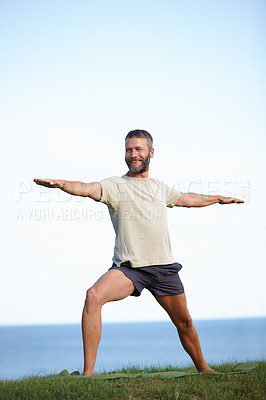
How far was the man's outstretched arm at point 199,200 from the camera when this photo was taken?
5.59 m

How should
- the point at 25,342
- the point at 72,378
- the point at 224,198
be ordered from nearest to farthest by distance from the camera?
the point at 72,378
the point at 224,198
the point at 25,342

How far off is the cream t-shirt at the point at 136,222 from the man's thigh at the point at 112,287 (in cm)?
21

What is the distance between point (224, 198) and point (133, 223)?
1.37 meters

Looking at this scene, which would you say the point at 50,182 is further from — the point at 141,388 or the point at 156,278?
the point at 141,388

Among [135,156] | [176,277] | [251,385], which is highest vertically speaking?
[135,156]

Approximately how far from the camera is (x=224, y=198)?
5.79 metres

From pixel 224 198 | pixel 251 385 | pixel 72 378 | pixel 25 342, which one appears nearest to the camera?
pixel 72 378

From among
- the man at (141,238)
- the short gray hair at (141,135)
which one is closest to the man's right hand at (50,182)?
the man at (141,238)

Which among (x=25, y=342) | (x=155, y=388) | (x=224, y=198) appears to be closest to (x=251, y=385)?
(x=155, y=388)

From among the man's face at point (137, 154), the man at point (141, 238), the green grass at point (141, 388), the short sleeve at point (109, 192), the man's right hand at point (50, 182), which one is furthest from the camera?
the man's face at point (137, 154)

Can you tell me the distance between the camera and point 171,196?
547cm

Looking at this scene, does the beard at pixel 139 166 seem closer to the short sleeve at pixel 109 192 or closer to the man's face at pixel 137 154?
the man's face at pixel 137 154

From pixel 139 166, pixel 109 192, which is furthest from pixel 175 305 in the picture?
pixel 139 166

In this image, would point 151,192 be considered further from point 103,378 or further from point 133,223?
point 103,378
